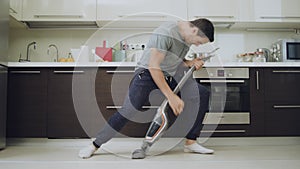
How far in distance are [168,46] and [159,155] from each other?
78cm

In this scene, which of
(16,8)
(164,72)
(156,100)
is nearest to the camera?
(164,72)

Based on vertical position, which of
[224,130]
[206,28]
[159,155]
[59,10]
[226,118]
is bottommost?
[159,155]

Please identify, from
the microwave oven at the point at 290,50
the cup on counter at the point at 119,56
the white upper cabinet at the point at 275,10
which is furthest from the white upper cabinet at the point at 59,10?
the microwave oven at the point at 290,50

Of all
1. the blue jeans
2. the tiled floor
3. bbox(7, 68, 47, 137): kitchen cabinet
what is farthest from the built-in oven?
bbox(7, 68, 47, 137): kitchen cabinet

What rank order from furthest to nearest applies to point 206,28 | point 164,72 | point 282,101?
point 282,101 < point 164,72 < point 206,28

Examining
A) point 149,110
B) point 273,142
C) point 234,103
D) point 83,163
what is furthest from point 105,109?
point 273,142

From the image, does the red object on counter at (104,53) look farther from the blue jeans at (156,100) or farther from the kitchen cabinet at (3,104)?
the kitchen cabinet at (3,104)

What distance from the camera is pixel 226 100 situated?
8.84 ft

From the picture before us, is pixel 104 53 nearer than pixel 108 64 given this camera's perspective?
No

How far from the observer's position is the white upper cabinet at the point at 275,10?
9.63ft

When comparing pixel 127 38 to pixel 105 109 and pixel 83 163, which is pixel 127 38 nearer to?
pixel 105 109

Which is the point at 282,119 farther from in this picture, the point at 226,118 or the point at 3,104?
the point at 3,104

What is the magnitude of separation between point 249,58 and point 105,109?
4.90 feet

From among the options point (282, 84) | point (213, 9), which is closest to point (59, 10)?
point (213, 9)
